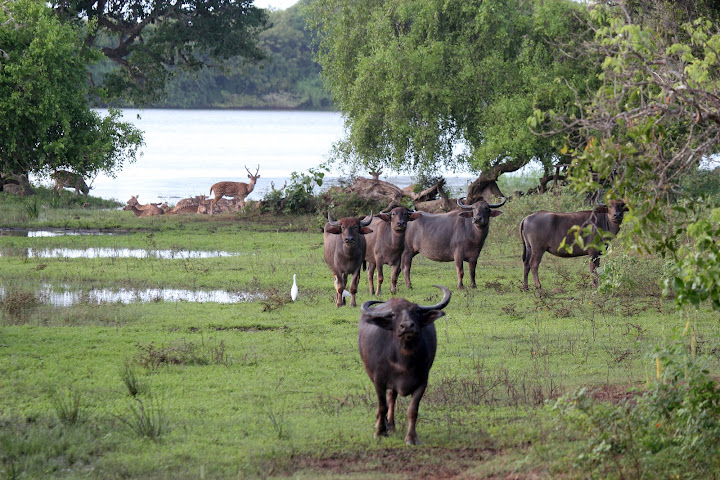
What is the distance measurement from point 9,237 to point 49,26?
5704 mm

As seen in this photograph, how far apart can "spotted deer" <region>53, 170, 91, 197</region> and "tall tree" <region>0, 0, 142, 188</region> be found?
1740mm

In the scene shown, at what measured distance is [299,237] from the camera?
23922 millimetres

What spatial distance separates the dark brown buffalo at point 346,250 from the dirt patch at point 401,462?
695 cm

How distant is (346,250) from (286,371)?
14.4 feet

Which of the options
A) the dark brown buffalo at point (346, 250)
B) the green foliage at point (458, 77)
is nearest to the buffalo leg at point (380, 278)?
the dark brown buffalo at point (346, 250)

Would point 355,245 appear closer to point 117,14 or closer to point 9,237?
point 9,237

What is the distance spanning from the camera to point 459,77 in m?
25.1

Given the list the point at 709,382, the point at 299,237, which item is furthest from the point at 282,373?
the point at 299,237

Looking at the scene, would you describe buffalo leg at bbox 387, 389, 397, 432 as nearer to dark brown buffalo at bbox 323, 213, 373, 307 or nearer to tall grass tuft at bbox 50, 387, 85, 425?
tall grass tuft at bbox 50, 387, 85, 425

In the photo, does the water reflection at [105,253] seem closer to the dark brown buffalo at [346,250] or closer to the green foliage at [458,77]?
the dark brown buffalo at [346,250]

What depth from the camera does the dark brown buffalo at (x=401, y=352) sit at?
24.6 feet

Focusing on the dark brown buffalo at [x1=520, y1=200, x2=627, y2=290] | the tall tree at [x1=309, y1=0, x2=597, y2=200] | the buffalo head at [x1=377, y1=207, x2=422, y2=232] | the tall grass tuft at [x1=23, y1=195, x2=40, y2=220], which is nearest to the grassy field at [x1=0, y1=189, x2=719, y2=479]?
the dark brown buffalo at [x1=520, y1=200, x2=627, y2=290]

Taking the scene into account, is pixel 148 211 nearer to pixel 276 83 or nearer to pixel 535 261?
pixel 535 261

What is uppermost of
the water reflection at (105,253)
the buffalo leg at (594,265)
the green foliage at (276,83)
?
the green foliage at (276,83)
